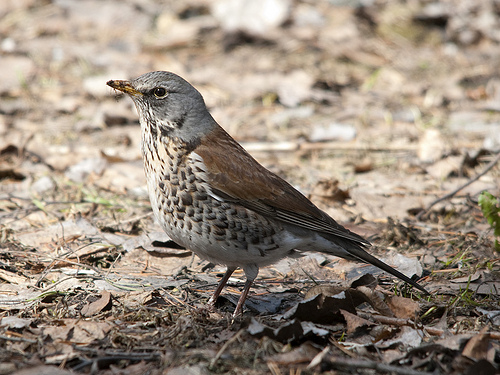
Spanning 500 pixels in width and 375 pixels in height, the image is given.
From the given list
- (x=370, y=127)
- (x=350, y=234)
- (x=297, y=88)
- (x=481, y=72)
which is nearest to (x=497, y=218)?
(x=350, y=234)

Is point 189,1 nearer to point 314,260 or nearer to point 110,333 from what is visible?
point 314,260

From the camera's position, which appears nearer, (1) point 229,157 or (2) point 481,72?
(1) point 229,157

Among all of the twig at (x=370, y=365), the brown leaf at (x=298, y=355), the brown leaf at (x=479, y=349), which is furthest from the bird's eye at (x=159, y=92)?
the brown leaf at (x=479, y=349)

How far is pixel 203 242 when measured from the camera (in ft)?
12.7

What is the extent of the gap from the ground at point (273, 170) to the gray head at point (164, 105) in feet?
1.82

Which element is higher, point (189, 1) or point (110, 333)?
point (189, 1)

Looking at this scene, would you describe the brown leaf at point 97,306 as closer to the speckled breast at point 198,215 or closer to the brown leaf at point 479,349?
the speckled breast at point 198,215

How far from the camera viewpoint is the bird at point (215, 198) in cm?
389

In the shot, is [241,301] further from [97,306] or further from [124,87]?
[124,87]

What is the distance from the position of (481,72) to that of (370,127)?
290 centimetres

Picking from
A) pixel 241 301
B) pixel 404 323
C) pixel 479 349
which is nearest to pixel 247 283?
pixel 241 301

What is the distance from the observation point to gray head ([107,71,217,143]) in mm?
4152

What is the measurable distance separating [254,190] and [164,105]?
903 mm

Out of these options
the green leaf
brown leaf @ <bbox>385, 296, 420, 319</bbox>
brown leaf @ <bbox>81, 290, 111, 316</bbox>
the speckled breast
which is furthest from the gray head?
the green leaf
